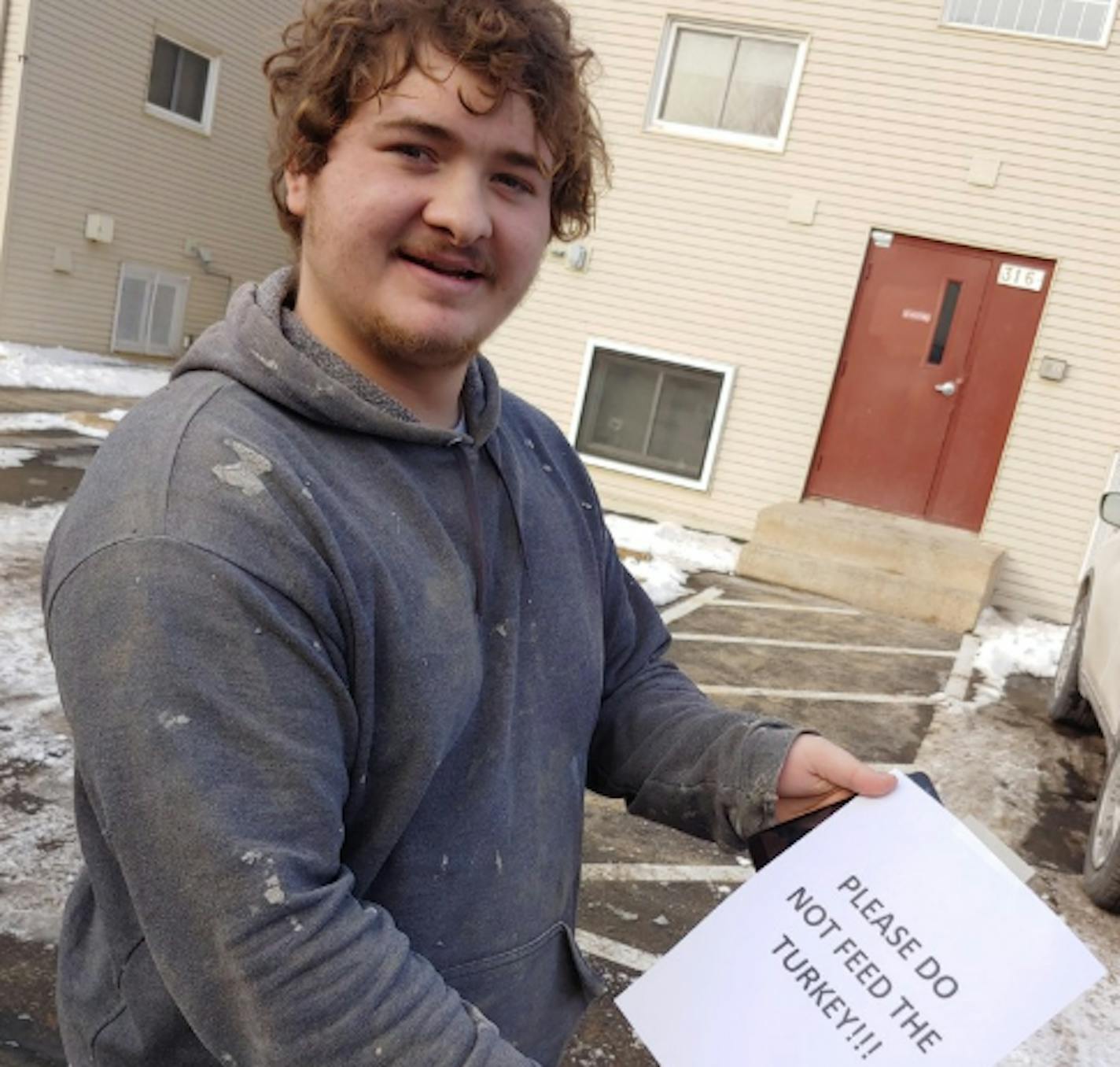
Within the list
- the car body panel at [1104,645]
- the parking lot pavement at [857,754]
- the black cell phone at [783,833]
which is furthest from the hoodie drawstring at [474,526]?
the car body panel at [1104,645]

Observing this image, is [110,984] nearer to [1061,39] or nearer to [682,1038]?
[682,1038]

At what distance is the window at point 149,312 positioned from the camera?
1591 centimetres

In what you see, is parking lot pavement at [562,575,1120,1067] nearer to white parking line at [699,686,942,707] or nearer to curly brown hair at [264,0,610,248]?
white parking line at [699,686,942,707]

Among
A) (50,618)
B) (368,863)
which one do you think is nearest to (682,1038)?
(368,863)

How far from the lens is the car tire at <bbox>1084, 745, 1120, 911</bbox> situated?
12.7ft

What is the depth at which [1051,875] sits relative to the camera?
4191mm

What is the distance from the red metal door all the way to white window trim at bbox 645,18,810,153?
1.40 metres

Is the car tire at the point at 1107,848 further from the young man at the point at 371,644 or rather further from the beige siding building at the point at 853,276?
the beige siding building at the point at 853,276

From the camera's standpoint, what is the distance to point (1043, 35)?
30.3ft

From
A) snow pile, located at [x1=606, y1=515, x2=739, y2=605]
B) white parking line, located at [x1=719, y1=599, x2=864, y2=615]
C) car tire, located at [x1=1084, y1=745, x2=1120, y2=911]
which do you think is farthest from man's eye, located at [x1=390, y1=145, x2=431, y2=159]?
white parking line, located at [x1=719, y1=599, x2=864, y2=615]

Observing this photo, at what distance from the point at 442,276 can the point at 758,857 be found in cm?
91

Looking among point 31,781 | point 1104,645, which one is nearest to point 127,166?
point 31,781

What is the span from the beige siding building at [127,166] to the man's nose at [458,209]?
1313 centimetres

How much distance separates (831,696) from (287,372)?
17.4 feet
